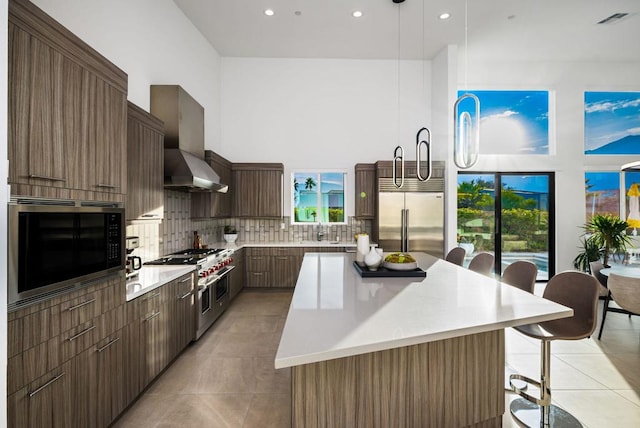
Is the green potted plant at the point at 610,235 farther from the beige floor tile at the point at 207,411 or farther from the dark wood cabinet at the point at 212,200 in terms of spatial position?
the dark wood cabinet at the point at 212,200

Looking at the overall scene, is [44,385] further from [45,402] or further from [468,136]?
[468,136]

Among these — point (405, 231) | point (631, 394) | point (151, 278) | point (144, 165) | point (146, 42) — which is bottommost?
point (631, 394)

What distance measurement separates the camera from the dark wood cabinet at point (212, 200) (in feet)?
15.0

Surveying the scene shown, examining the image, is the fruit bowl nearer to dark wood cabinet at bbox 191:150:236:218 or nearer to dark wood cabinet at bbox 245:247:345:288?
dark wood cabinet at bbox 245:247:345:288

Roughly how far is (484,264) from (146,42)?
424 centimetres

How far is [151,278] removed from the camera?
2.68 metres

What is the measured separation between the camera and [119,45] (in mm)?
3047

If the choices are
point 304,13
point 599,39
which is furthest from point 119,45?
point 599,39

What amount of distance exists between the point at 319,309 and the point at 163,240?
2.83 m

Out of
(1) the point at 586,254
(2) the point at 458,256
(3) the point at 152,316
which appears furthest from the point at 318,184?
(1) the point at 586,254

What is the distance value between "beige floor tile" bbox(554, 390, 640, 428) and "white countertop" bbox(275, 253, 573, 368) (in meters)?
1.11

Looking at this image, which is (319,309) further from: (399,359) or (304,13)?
(304,13)

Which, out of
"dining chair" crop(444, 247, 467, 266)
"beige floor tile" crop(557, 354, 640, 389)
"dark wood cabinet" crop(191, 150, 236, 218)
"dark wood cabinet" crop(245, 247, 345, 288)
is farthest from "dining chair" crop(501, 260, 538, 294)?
"dark wood cabinet" crop(191, 150, 236, 218)

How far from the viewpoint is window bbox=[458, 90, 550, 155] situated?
591 cm
